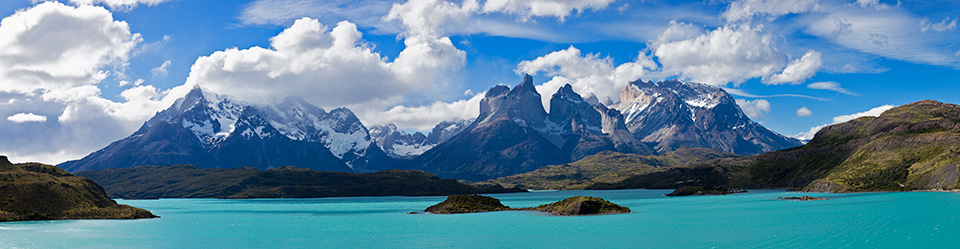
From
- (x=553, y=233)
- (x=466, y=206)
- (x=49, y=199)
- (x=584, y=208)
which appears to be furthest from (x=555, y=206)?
(x=49, y=199)

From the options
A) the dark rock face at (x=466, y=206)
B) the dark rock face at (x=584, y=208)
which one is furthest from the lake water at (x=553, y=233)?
the dark rock face at (x=466, y=206)

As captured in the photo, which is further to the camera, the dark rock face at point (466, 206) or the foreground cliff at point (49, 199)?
the dark rock face at point (466, 206)

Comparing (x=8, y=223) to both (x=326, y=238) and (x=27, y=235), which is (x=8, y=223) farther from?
(x=326, y=238)

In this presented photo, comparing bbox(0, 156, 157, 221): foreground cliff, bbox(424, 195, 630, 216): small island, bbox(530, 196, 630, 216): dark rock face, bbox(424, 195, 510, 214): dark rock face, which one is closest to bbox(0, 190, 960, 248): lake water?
bbox(0, 156, 157, 221): foreground cliff

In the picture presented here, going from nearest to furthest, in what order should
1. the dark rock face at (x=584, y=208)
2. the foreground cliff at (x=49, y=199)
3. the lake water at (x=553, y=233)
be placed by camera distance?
the lake water at (x=553, y=233), the foreground cliff at (x=49, y=199), the dark rock face at (x=584, y=208)

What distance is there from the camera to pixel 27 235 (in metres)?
102

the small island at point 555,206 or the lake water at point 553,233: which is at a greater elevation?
the small island at point 555,206

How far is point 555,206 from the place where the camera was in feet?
522

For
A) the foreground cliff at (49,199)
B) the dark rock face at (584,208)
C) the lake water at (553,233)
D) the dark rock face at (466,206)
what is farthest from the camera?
the dark rock face at (466,206)

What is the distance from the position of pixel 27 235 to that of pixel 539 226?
80489 mm

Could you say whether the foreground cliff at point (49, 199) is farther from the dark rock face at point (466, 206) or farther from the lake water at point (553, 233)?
the dark rock face at point (466, 206)

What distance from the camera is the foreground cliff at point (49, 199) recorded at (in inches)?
5148

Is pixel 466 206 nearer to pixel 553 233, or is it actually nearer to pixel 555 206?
pixel 555 206

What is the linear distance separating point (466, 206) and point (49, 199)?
89.9 meters
